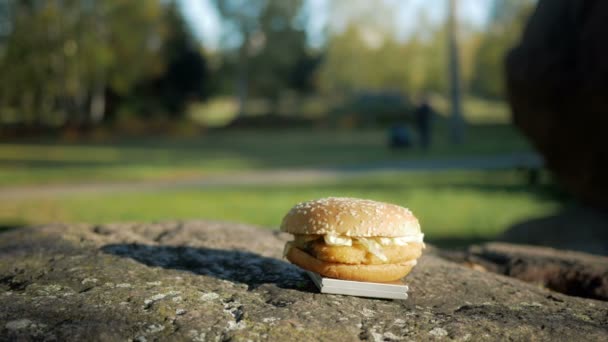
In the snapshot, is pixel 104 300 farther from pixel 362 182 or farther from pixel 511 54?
pixel 362 182

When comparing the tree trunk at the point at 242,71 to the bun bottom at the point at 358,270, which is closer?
the bun bottom at the point at 358,270

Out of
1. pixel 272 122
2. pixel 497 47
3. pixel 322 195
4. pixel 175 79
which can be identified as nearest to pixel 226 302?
pixel 322 195

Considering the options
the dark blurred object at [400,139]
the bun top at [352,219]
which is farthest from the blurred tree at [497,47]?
the bun top at [352,219]

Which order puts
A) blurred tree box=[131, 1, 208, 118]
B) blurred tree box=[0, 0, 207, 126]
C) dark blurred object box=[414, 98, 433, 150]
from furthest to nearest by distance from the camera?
blurred tree box=[131, 1, 208, 118] < blurred tree box=[0, 0, 207, 126] < dark blurred object box=[414, 98, 433, 150]

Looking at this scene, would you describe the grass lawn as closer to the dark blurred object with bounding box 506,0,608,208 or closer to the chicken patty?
the dark blurred object with bounding box 506,0,608,208

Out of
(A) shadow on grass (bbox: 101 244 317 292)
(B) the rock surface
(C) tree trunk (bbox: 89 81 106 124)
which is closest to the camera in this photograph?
(B) the rock surface

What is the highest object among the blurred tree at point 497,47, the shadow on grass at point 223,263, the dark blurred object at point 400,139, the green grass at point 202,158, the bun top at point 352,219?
the blurred tree at point 497,47

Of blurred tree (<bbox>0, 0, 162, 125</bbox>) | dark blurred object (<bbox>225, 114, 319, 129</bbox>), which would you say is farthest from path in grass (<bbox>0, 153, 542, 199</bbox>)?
dark blurred object (<bbox>225, 114, 319, 129</bbox>)

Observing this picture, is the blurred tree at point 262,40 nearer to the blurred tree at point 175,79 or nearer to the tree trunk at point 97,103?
the blurred tree at point 175,79
